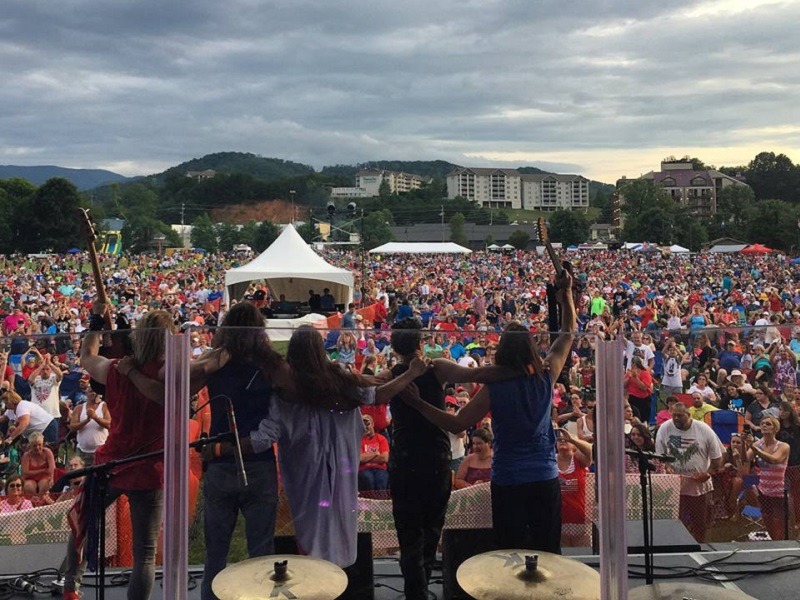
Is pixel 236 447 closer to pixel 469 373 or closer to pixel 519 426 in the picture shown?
pixel 469 373

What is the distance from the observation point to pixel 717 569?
4559 mm

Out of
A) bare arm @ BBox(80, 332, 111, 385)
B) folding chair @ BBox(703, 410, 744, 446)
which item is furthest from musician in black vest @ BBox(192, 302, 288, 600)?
folding chair @ BBox(703, 410, 744, 446)

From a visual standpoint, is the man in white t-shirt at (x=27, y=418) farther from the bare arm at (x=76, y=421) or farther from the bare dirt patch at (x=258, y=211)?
the bare dirt patch at (x=258, y=211)

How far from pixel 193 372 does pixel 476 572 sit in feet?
5.05

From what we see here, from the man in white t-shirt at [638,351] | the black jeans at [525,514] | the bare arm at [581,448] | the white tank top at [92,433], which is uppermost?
the man in white t-shirt at [638,351]

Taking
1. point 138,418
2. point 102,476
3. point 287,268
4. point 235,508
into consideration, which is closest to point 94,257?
point 138,418

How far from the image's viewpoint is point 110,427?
156 inches

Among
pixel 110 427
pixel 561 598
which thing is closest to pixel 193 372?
pixel 110 427

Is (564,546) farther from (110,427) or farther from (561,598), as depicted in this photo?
(110,427)

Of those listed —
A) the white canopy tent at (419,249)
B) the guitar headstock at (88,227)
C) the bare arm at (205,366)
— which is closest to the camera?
the bare arm at (205,366)

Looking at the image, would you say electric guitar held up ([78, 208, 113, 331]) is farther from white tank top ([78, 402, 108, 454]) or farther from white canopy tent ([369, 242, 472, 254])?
white canopy tent ([369, 242, 472, 254])

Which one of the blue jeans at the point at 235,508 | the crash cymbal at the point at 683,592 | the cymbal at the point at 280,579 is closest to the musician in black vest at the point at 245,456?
the blue jeans at the point at 235,508

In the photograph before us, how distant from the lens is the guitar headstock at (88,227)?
525 centimetres

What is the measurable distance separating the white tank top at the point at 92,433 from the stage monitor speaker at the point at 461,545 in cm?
169
